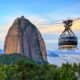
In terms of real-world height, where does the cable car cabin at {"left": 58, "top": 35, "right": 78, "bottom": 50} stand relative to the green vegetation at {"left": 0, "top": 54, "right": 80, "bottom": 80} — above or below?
above

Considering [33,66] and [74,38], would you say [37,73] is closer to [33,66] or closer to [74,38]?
[33,66]

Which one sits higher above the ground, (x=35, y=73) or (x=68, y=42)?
(x=68, y=42)

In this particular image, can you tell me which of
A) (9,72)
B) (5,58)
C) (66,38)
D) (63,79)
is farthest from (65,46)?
(5,58)

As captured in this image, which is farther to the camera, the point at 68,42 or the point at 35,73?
the point at 35,73

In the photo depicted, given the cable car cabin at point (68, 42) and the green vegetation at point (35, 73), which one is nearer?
the green vegetation at point (35, 73)

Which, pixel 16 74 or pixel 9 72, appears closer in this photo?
pixel 16 74

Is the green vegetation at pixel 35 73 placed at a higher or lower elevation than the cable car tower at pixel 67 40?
lower

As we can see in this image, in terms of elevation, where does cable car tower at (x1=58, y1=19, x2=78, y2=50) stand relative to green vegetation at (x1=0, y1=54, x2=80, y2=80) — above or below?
above

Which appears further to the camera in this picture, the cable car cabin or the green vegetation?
the cable car cabin
